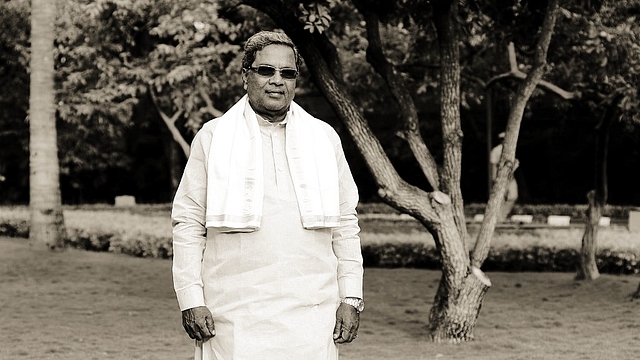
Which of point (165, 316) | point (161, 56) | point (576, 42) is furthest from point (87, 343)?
point (161, 56)

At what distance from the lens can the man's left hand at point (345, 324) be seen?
3.70m

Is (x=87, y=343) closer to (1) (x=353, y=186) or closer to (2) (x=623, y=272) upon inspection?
(1) (x=353, y=186)

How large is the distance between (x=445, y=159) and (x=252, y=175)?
5.44 m

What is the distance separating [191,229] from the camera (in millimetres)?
3613

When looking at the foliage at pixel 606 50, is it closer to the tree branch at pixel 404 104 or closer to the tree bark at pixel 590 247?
the tree bark at pixel 590 247

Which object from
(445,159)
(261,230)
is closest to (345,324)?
(261,230)

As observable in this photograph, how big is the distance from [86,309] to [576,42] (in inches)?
255

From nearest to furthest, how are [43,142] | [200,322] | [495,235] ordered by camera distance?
1. [200,322]
2. [495,235]
3. [43,142]

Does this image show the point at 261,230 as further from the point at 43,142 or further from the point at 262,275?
the point at 43,142

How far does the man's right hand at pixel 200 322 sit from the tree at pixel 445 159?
509 centimetres

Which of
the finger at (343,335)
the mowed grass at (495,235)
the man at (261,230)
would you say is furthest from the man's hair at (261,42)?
the mowed grass at (495,235)

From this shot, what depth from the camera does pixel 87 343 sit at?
8.80 meters

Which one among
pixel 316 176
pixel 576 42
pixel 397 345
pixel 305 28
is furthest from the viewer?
pixel 576 42

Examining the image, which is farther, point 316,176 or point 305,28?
point 305,28
